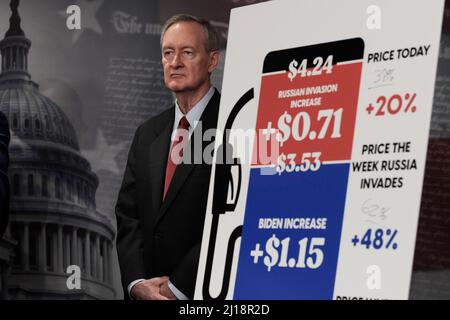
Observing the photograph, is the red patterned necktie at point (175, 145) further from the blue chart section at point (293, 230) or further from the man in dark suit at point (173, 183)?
the blue chart section at point (293, 230)

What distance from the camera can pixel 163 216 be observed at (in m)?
4.41

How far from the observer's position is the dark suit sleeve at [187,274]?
4.26 meters

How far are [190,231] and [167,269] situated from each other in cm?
22

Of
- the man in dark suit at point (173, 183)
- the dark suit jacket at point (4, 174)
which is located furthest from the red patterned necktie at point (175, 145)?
the dark suit jacket at point (4, 174)

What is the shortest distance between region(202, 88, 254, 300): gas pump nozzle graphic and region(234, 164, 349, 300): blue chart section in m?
0.07

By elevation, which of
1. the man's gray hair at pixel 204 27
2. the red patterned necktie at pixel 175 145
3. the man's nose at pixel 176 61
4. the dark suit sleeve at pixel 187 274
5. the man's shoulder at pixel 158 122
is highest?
the man's gray hair at pixel 204 27

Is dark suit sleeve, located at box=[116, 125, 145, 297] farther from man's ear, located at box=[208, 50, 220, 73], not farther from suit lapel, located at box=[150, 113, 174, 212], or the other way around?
man's ear, located at box=[208, 50, 220, 73]

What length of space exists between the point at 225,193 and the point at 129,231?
0.71 metres

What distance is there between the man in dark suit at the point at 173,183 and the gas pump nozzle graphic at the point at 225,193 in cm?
22

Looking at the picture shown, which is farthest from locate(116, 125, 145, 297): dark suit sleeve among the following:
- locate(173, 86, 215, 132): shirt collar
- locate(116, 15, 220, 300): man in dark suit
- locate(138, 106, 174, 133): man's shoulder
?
locate(173, 86, 215, 132): shirt collar

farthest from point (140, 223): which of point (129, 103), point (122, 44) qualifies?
point (122, 44)

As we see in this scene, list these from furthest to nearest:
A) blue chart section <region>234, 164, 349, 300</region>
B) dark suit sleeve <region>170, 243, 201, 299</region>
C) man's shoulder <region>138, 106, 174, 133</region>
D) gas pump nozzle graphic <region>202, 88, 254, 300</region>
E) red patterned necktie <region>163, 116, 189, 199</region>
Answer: man's shoulder <region>138, 106, 174, 133</region>
red patterned necktie <region>163, 116, 189, 199</region>
dark suit sleeve <region>170, 243, 201, 299</region>
gas pump nozzle graphic <region>202, 88, 254, 300</region>
blue chart section <region>234, 164, 349, 300</region>

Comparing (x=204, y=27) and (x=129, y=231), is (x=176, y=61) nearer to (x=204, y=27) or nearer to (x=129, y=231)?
(x=204, y=27)

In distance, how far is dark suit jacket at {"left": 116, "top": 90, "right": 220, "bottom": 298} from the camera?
439cm
